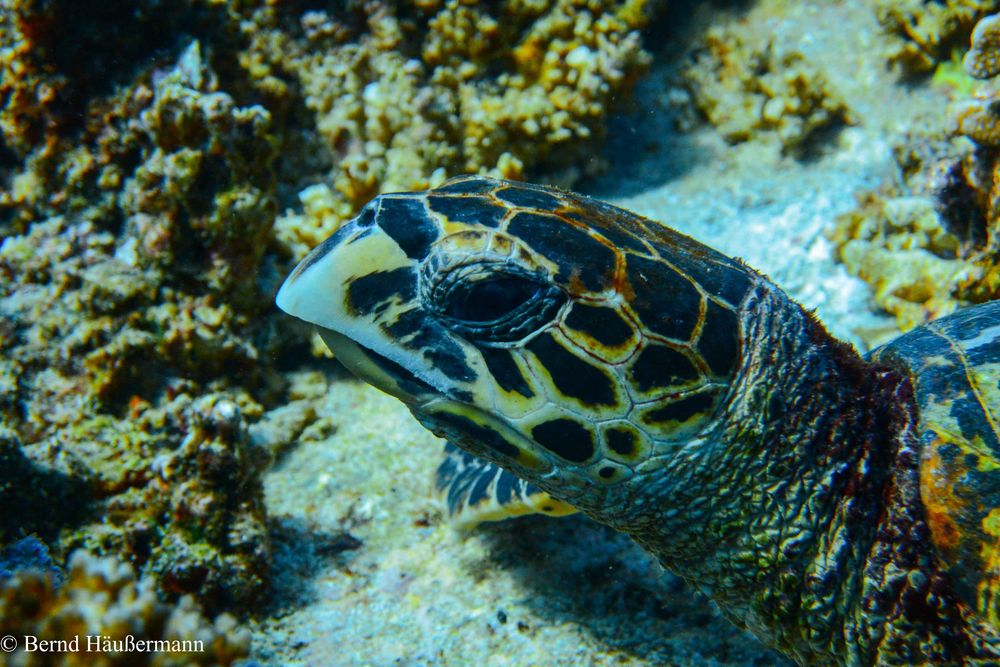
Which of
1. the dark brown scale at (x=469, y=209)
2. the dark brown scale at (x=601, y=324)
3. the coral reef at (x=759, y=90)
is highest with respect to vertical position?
Result: the coral reef at (x=759, y=90)

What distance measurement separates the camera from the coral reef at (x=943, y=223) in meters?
2.54

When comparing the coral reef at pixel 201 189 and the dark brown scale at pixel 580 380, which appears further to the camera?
the coral reef at pixel 201 189

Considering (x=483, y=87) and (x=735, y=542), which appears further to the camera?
(x=483, y=87)

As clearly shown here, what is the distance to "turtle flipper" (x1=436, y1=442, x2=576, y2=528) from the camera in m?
1.96

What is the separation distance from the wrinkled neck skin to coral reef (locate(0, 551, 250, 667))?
943mm

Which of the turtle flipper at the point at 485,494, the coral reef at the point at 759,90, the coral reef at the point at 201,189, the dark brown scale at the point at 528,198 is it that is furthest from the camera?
the coral reef at the point at 759,90

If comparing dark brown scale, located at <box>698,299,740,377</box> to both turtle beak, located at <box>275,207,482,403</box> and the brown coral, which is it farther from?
the brown coral

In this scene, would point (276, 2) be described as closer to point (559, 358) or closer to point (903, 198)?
point (559, 358)

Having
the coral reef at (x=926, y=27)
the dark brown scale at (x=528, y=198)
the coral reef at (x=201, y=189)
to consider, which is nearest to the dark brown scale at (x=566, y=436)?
the dark brown scale at (x=528, y=198)

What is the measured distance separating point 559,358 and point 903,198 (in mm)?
2740

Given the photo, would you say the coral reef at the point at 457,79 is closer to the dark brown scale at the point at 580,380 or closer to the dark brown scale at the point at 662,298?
the dark brown scale at the point at 662,298

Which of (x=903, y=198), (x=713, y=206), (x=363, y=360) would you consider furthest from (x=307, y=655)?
(x=903, y=198)

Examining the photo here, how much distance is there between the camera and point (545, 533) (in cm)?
231

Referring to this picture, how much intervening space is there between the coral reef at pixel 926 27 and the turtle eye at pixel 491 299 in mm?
3700
